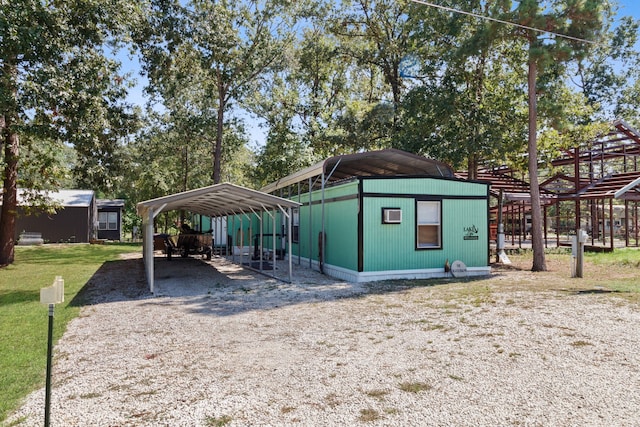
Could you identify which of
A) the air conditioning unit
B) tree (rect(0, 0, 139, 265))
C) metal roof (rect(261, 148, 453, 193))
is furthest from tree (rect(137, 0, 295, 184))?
the air conditioning unit

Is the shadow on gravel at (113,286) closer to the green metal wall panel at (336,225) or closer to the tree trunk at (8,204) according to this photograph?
the tree trunk at (8,204)

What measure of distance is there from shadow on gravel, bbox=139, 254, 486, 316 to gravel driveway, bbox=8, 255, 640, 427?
113 millimetres

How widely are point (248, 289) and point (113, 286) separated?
11.6ft

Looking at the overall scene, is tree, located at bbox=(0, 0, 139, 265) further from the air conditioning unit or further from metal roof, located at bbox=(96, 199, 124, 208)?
metal roof, located at bbox=(96, 199, 124, 208)

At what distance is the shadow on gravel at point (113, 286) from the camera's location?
30.3ft

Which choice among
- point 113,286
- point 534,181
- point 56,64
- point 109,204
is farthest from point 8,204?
point 109,204

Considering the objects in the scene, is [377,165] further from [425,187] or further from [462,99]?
[462,99]

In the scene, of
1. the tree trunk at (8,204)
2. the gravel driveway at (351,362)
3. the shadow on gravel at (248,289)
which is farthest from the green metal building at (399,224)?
the tree trunk at (8,204)

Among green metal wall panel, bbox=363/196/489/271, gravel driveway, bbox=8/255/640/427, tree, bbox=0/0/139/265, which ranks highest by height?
tree, bbox=0/0/139/265

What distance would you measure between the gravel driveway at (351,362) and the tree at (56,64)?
4823 mm

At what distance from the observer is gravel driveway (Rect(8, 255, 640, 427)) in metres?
3.59

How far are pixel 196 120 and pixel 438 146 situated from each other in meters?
15.0

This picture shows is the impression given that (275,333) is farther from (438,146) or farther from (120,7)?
(438,146)

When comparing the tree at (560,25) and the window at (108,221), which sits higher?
the tree at (560,25)
